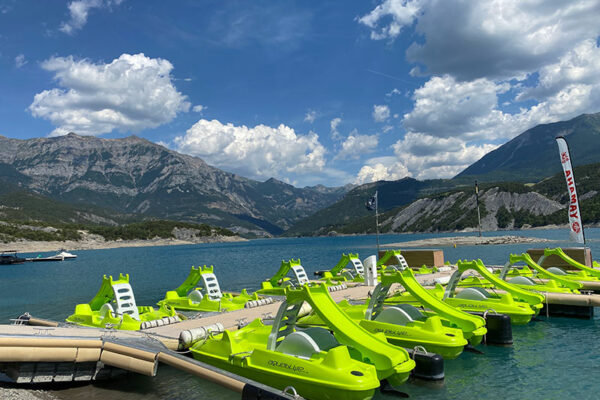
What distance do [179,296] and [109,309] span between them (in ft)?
27.4

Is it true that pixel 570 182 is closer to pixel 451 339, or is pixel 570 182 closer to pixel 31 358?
pixel 451 339

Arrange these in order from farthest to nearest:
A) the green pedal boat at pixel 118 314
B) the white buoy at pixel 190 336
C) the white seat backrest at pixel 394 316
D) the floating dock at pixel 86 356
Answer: the green pedal boat at pixel 118 314
the white seat backrest at pixel 394 316
the white buoy at pixel 190 336
the floating dock at pixel 86 356

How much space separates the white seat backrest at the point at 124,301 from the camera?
20308mm

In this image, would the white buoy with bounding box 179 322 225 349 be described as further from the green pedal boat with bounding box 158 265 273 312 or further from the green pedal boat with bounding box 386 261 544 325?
the green pedal boat with bounding box 386 261 544 325

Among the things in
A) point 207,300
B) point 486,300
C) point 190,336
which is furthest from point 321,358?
point 207,300

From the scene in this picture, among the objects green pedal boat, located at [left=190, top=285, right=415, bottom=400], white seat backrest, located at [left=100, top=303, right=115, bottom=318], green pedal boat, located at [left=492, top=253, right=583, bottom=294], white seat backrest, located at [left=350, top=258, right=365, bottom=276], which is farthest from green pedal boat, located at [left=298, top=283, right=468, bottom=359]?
white seat backrest, located at [left=350, top=258, right=365, bottom=276]

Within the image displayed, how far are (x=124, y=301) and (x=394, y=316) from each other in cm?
1372

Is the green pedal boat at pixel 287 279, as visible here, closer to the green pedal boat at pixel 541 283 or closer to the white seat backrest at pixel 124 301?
the green pedal boat at pixel 541 283

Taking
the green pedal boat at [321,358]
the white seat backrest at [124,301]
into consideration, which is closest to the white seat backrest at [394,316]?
the green pedal boat at [321,358]

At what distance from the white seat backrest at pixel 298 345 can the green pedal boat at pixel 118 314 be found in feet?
33.0

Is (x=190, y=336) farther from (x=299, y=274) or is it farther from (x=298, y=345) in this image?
(x=299, y=274)

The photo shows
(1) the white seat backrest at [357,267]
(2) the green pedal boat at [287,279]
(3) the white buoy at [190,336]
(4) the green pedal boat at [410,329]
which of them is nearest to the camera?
(4) the green pedal boat at [410,329]

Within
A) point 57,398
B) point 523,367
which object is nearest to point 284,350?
point 57,398

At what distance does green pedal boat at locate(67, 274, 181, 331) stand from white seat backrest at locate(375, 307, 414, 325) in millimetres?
10829
